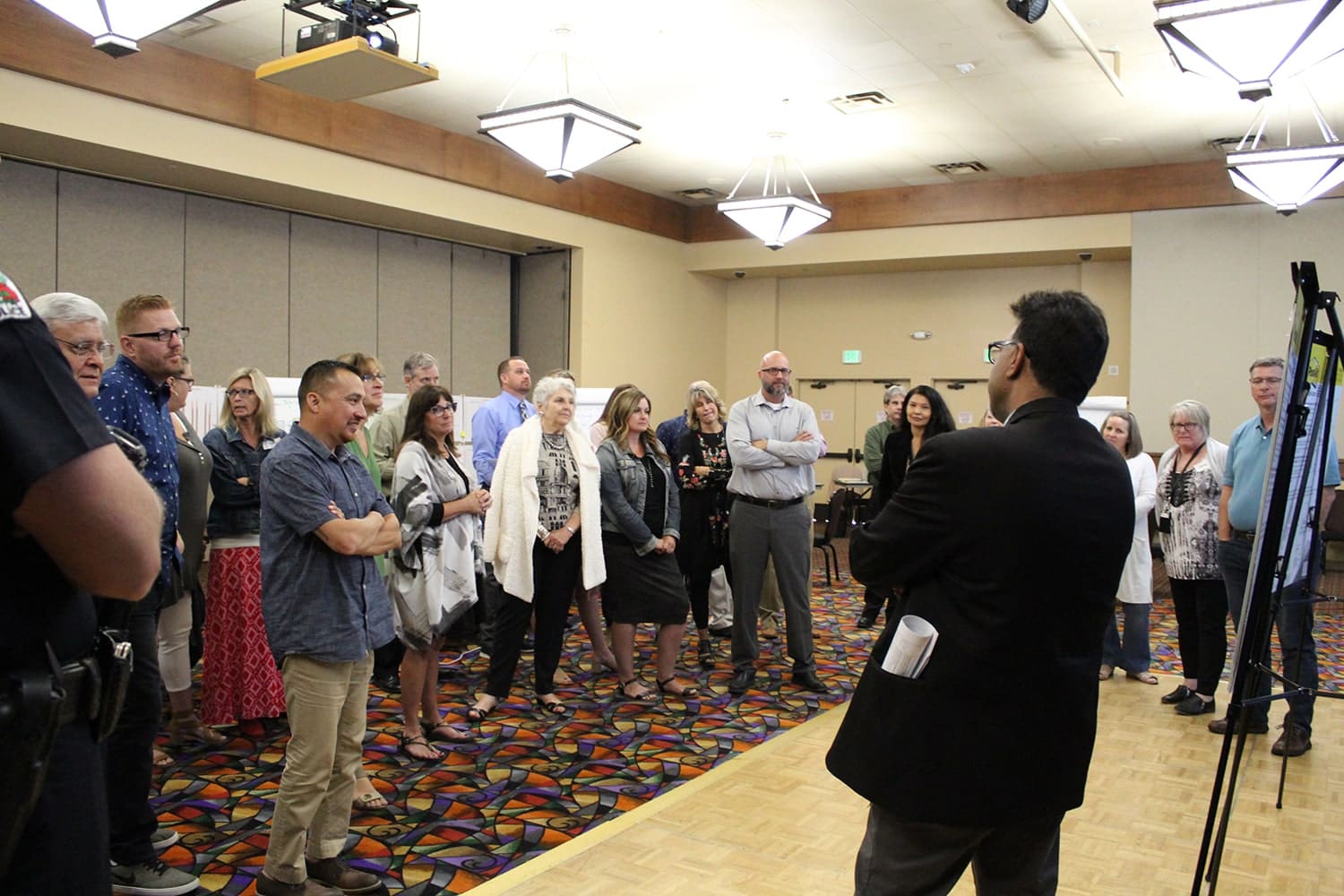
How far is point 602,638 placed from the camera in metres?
5.51

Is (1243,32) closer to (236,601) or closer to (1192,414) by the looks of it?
(1192,414)

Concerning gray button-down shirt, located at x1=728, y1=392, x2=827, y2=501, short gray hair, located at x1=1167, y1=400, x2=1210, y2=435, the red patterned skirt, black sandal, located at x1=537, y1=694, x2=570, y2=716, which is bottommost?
black sandal, located at x1=537, y1=694, x2=570, y2=716

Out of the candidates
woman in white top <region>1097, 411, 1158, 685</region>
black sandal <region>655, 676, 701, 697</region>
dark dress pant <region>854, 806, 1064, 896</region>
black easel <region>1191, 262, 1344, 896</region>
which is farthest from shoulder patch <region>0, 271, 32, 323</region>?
woman in white top <region>1097, 411, 1158, 685</region>

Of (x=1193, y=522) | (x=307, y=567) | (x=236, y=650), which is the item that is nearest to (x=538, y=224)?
(x=236, y=650)

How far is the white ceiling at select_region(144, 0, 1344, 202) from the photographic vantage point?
6.58 metres

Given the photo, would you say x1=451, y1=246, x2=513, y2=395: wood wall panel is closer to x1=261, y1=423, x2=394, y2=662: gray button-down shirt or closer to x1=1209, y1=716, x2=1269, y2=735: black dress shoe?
x1=1209, y1=716, x2=1269, y2=735: black dress shoe

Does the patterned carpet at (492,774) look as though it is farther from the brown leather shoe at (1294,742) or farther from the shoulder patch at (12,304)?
the shoulder patch at (12,304)

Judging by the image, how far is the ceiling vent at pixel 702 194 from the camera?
11.6m

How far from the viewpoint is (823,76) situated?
7703 millimetres

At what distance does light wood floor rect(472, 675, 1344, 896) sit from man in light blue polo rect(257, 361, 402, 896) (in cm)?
50

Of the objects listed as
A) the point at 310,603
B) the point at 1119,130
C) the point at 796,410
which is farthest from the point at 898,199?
the point at 310,603

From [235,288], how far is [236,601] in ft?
16.8

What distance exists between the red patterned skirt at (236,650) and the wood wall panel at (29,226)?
4238 mm

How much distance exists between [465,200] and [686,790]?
7.05m
